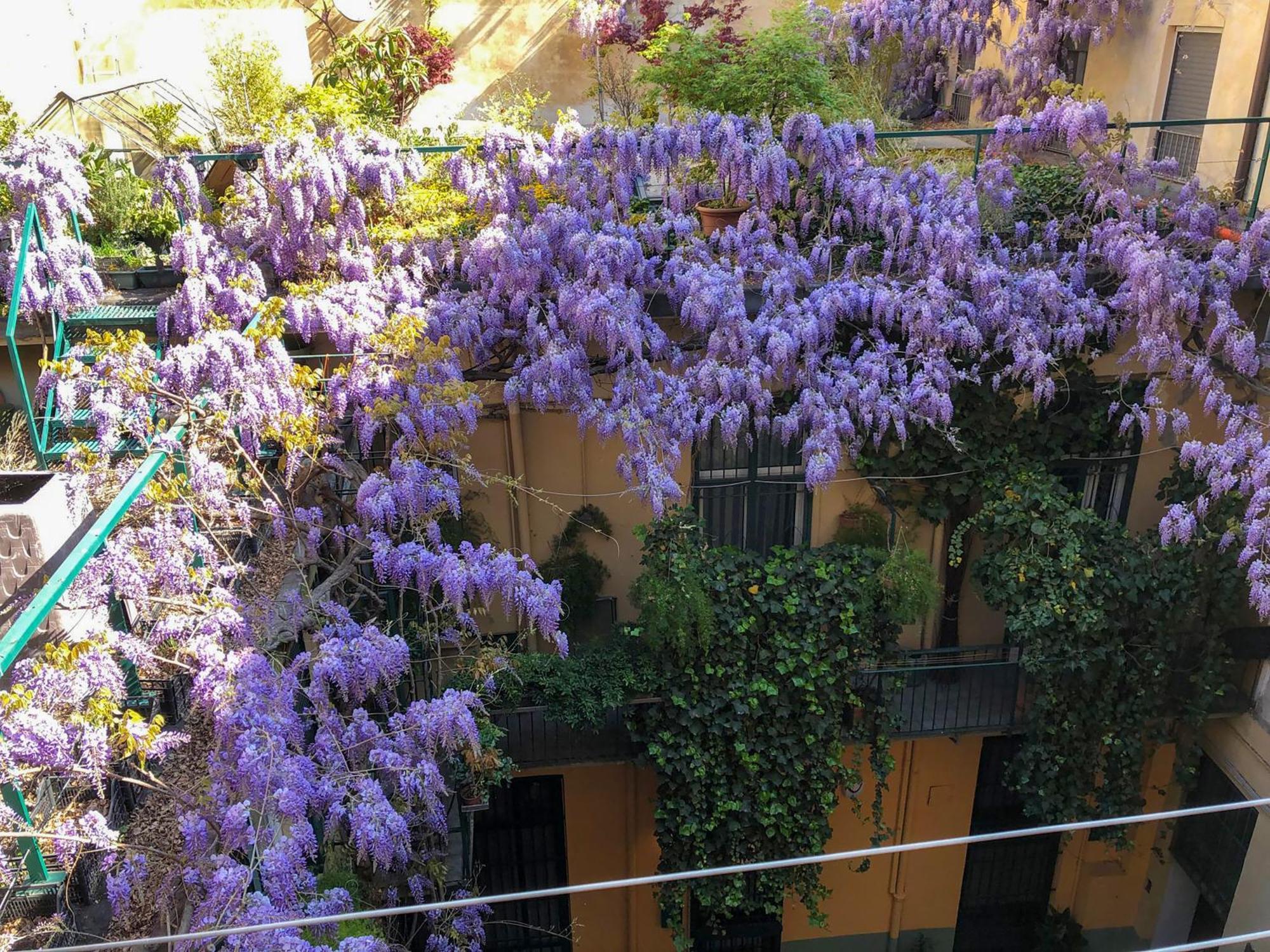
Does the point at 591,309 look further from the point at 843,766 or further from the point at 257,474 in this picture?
the point at 843,766

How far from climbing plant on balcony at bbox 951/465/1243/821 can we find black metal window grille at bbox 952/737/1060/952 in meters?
1.59

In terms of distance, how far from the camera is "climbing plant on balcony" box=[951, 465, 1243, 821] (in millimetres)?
8781

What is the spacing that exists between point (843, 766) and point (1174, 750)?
149 inches

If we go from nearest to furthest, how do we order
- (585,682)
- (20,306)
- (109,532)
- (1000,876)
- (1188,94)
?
(109,532), (20,306), (585,682), (1188,94), (1000,876)

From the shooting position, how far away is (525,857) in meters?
10.9

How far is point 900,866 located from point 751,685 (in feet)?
12.5

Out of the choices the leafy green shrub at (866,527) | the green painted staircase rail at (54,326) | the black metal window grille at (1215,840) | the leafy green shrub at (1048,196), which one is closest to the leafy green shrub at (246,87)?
the green painted staircase rail at (54,326)

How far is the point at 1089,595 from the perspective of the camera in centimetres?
881

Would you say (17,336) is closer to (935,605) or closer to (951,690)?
(935,605)

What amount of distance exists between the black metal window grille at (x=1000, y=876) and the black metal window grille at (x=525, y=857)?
448 cm

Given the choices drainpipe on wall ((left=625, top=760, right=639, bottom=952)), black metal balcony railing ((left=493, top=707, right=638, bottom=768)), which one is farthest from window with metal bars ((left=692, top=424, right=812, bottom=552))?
drainpipe on wall ((left=625, top=760, right=639, bottom=952))

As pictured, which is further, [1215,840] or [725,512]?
[1215,840]

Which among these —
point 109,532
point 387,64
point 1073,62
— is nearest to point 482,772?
point 109,532

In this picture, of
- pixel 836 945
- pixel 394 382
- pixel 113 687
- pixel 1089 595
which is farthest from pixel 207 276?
pixel 836 945
